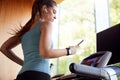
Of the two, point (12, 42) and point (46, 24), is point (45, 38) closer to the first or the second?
point (46, 24)

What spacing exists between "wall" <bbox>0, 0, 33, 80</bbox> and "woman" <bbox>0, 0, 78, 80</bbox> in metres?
2.12

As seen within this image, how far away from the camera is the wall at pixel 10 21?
369 centimetres

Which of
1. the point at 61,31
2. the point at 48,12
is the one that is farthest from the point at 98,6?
the point at 48,12

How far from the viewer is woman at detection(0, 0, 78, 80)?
1445 millimetres

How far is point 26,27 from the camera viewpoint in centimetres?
175

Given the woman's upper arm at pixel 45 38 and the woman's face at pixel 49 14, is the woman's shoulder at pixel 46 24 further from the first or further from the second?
the woman's face at pixel 49 14

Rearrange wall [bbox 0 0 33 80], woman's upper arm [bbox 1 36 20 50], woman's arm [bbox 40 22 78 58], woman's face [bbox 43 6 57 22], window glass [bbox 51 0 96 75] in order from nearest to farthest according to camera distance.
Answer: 1. woman's arm [bbox 40 22 78 58]
2. woman's face [bbox 43 6 57 22]
3. woman's upper arm [bbox 1 36 20 50]
4. window glass [bbox 51 0 96 75]
5. wall [bbox 0 0 33 80]

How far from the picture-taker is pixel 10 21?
13.0 feet

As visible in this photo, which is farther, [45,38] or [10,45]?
[10,45]

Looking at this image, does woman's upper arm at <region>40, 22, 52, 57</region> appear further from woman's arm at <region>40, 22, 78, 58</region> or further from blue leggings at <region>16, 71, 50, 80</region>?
blue leggings at <region>16, 71, 50, 80</region>

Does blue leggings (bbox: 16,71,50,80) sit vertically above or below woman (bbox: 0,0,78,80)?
below

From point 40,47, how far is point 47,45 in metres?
0.05

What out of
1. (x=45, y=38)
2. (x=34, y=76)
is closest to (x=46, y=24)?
(x=45, y=38)

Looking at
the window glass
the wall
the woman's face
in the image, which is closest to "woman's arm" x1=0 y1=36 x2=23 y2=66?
the woman's face
